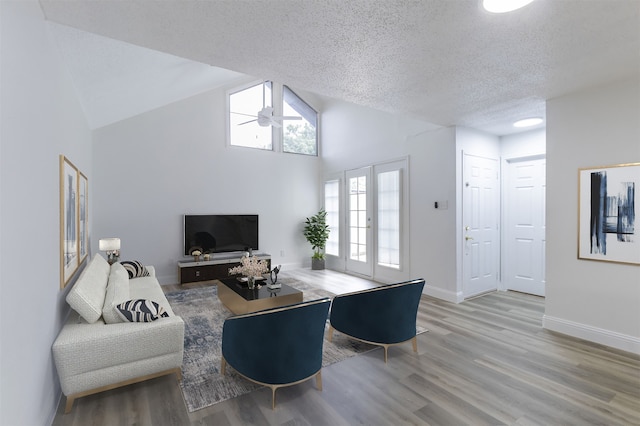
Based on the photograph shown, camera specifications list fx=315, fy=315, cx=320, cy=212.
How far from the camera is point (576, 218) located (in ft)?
10.9

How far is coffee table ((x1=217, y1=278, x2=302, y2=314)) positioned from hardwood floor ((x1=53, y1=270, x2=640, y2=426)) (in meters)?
1.12

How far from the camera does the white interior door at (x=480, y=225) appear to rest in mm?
4641

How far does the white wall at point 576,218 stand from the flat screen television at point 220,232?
4889mm

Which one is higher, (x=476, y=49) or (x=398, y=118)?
(x=398, y=118)

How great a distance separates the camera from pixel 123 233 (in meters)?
5.30

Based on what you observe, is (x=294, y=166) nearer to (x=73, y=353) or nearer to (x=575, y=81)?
(x=575, y=81)

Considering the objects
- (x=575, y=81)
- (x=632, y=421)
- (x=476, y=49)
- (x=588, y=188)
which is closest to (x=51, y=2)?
(x=476, y=49)

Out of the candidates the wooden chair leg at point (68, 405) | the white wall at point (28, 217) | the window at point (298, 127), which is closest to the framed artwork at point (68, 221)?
the white wall at point (28, 217)

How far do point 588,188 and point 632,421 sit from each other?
2.10 meters

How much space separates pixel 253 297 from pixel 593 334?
3.55 meters

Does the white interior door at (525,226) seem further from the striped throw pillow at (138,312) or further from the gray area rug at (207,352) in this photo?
the striped throw pillow at (138,312)

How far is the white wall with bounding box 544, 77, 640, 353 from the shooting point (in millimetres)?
2953

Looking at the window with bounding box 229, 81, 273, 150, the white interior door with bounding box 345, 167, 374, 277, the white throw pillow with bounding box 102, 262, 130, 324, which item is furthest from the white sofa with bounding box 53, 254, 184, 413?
the window with bounding box 229, 81, 273, 150

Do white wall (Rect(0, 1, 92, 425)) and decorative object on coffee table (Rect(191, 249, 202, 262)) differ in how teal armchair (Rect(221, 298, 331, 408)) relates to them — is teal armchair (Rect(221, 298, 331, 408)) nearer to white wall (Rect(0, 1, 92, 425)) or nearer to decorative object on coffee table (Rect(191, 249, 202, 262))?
white wall (Rect(0, 1, 92, 425))
